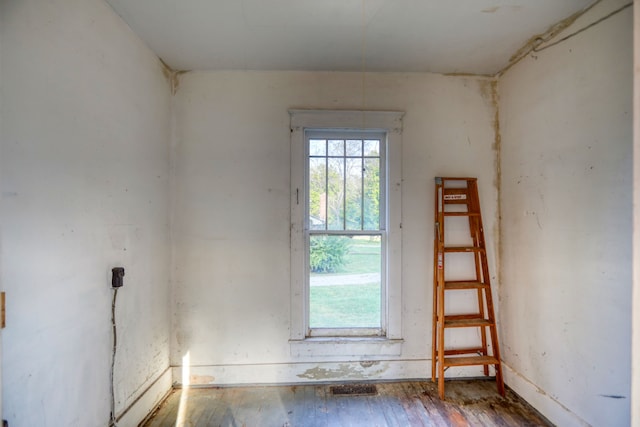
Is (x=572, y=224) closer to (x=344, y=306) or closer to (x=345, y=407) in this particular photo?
(x=344, y=306)

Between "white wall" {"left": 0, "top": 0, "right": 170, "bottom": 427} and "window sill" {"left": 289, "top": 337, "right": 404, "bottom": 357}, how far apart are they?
3.57ft

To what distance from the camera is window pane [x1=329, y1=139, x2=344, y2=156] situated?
2395 mm

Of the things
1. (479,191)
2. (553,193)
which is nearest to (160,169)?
(479,191)

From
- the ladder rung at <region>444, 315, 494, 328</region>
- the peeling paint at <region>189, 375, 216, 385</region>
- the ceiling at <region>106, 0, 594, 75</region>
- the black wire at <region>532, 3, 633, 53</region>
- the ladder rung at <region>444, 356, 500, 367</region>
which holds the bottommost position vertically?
the peeling paint at <region>189, 375, 216, 385</region>

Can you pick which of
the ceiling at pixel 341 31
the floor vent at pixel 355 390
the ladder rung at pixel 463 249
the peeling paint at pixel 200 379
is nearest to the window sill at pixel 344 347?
the floor vent at pixel 355 390

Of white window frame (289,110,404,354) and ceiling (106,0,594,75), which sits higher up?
ceiling (106,0,594,75)

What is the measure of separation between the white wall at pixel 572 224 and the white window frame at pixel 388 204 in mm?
873

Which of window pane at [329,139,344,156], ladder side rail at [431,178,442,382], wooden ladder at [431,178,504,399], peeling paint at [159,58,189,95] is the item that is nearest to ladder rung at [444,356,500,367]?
wooden ladder at [431,178,504,399]

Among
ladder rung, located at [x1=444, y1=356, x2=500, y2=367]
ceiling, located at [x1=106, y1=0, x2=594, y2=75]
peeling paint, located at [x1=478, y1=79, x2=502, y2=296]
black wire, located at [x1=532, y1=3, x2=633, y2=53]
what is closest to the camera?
black wire, located at [x1=532, y1=3, x2=633, y2=53]

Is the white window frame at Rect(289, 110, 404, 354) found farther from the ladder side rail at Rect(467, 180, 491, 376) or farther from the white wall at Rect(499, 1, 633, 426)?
the white wall at Rect(499, 1, 633, 426)

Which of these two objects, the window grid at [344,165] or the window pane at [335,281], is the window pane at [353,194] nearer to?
the window grid at [344,165]

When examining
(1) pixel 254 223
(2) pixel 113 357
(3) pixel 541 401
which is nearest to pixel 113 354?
(2) pixel 113 357

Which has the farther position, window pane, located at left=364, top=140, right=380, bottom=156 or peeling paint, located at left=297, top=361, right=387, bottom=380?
window pane, located at left=364, top=140, right=380, bottom=156

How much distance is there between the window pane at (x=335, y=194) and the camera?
2387mm
